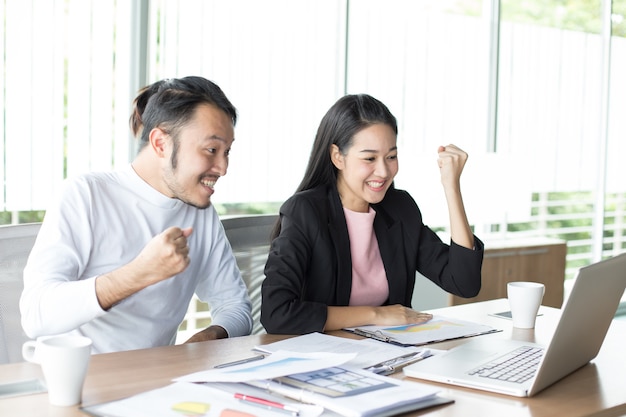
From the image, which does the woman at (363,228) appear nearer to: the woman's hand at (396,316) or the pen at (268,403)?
the woman's hand at (396,316)

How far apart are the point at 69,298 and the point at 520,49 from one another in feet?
12.6

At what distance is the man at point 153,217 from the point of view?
1.83 meters

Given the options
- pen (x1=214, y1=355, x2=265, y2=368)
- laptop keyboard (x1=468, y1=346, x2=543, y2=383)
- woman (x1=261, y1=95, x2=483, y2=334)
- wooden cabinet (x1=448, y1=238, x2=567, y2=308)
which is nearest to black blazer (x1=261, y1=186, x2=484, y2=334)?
woman (x1=261, y1=95, x2=483, y2=334)

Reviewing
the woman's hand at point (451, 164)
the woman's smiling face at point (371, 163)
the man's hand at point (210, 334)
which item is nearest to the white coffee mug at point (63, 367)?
the man's hand at point (210, 334)

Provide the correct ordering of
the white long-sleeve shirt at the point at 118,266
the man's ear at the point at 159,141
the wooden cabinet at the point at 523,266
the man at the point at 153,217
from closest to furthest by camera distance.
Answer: the white long-sleeve shirt at the point at 118,266, the man at the point at 153,217, the man's ear at the point at 159,141, the wooden cabinet at the point at 523,266

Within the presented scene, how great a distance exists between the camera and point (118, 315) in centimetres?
190

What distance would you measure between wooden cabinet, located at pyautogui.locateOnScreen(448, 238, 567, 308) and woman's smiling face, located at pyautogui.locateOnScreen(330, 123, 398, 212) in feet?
5.69

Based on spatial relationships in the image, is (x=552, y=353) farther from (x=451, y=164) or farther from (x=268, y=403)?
(x=451, y=164)

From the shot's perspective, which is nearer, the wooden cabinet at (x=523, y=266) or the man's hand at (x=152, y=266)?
the man's hand at (x=152, y=266)

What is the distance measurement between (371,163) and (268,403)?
3.73 feet

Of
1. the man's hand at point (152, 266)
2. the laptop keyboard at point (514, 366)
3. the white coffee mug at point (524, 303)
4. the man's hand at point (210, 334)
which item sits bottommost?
the man's hand at point (210, 334)

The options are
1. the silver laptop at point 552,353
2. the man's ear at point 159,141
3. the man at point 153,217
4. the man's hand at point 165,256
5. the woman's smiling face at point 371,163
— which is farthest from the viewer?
the woman's smiling face at point 371,163

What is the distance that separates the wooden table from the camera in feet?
4.15

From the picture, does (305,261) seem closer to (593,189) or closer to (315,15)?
(315,15)
